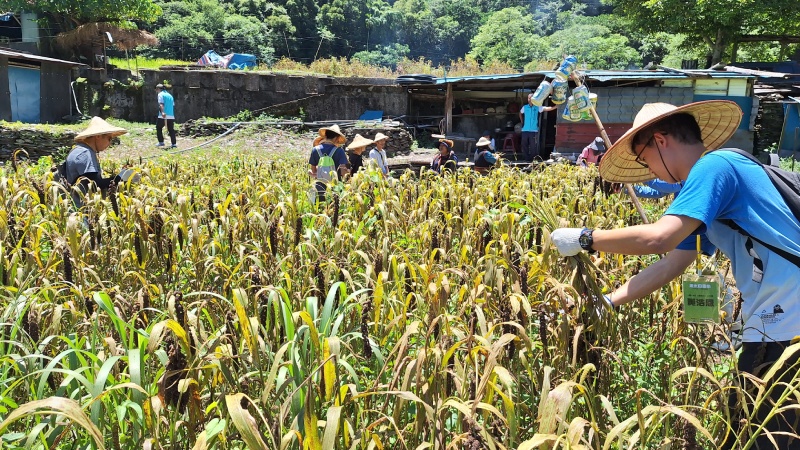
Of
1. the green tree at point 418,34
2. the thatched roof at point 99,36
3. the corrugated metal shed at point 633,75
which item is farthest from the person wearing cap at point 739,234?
the green tree at point 418,34

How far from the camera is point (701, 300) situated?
2.18 metres

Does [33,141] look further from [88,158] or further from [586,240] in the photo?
[586,240]

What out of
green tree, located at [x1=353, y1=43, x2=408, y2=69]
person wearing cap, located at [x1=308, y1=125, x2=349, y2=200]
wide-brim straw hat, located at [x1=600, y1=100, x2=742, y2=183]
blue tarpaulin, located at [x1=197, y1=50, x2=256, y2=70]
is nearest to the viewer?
wide-brim straw hat, located at [x1=600, y1=100, x2=742, y2=183]

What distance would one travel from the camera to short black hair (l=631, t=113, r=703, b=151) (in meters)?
2.31

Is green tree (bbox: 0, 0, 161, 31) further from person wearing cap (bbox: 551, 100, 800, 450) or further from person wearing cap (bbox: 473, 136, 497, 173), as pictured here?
person wearing cap (bbox: 551, 100, 800, 450)

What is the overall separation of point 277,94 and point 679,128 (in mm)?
18782

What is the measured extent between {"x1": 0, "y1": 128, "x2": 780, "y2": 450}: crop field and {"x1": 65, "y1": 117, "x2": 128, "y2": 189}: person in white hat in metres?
0.48

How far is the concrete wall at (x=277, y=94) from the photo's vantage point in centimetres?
1978

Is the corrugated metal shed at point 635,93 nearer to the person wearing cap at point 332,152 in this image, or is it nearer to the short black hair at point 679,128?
the person wearing cap at point 332,152

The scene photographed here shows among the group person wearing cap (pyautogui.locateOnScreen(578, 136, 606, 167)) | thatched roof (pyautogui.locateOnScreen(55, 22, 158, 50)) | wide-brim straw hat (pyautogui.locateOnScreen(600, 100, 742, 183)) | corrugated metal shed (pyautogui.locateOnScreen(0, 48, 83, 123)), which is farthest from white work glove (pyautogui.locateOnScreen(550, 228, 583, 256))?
thatched roof (pyautogui.locateOnScreen(55, 22, 158, 50))

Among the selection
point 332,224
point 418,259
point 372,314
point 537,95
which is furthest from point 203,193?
point 372,314

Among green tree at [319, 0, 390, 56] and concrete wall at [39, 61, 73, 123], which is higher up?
green tree at [319, 0, 390, 56]

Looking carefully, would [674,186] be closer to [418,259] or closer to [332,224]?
[418,259]

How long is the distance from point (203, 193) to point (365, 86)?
14773 millimetres
